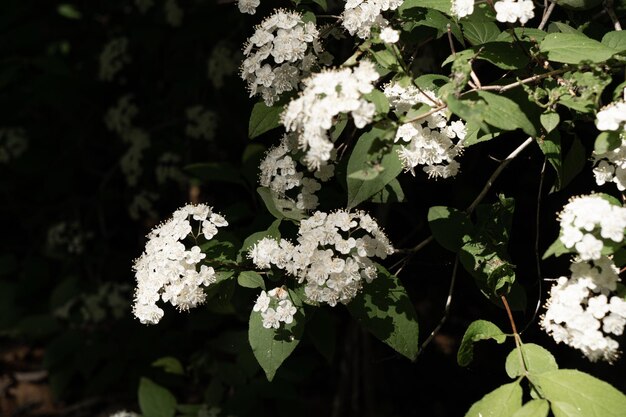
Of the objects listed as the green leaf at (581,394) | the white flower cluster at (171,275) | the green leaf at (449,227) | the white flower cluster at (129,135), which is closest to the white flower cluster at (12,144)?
the white flower cluster at (129,135)

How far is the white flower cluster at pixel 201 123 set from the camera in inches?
113

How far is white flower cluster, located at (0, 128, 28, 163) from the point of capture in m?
3.34

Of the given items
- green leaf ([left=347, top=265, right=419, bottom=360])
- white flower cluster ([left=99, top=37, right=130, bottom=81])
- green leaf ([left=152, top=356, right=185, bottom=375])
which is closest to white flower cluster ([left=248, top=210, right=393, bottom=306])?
green leaf ([left=347, top=265, right=419, bottom=360])

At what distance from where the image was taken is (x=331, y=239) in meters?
1.40

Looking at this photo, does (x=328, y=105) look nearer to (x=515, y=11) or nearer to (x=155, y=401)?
(x=515, y=11)

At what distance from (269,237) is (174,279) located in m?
0.22

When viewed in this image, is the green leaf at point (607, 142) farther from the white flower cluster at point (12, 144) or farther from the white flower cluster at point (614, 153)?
the white flower cluster at point (12, 144)

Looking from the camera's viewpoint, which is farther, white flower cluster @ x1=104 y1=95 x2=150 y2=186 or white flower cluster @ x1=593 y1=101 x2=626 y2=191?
white flower cluster @ x1=104 y1=95 x2=150 y2=186

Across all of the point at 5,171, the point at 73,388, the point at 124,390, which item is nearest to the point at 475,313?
the point at 124,390

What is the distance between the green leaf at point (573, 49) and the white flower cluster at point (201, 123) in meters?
1.77

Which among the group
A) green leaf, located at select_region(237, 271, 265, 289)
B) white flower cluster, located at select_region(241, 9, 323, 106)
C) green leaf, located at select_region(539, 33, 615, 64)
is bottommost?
green leaf, located at select_region(237, 271, 265, 289)

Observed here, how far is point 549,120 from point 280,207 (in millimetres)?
602

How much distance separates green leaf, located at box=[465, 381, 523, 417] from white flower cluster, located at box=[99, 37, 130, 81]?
2.35 metres

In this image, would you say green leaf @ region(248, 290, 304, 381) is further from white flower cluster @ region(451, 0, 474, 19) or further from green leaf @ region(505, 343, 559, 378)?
white flower cluster @ region(451, 0, 474, 19)
